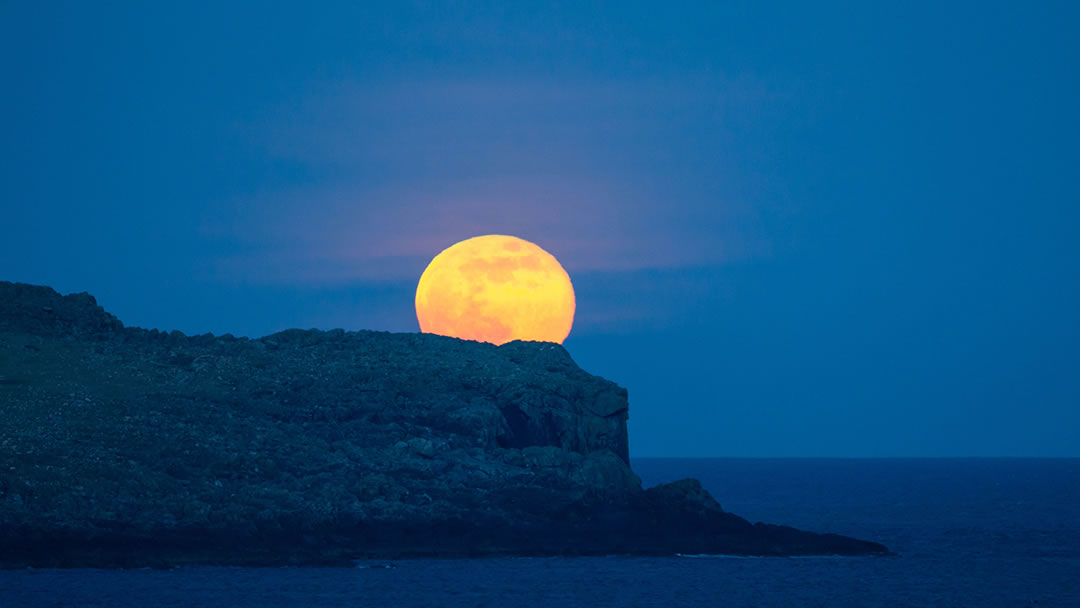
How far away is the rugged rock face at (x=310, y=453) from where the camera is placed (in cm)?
5200

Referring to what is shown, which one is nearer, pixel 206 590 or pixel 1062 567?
pixel 206 590

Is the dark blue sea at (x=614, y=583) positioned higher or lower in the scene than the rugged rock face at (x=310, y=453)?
lower

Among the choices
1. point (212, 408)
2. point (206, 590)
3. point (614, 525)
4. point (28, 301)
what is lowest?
point (206, 590)

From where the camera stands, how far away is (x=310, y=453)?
60438 millimetres

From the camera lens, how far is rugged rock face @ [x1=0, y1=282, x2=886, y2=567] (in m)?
52.0

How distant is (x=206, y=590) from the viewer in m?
45.3

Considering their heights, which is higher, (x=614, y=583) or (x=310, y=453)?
(x=310, y=453)

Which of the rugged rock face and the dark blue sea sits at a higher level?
the rugged rock face

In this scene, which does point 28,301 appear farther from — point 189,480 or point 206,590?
point 206,590

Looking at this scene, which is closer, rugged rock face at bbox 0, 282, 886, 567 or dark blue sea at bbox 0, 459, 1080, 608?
dark blue sea at bbox 0, 459, 1080, 608

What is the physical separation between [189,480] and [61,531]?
22.1 ft

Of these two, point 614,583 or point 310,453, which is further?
point 310,453

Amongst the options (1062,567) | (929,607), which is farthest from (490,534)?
(1062,567)

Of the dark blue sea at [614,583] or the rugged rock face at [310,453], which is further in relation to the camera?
the rugged rock face at [310,453]
